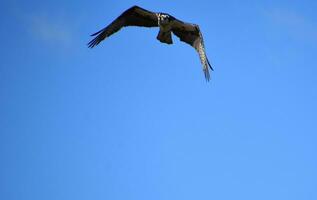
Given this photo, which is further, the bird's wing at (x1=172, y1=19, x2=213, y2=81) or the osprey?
the bird's wing at (x1=172, y1=19, x2=213, y2=81)

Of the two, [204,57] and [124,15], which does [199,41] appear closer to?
[204,57]

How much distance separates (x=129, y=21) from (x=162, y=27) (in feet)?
4.15

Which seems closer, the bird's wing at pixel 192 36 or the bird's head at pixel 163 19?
the bird's head at pixel 163 19

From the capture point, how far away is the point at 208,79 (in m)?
18.5

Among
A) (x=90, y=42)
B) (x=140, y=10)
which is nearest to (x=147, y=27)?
(x=140, y=10)

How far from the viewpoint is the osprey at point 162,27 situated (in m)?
→ 18.5

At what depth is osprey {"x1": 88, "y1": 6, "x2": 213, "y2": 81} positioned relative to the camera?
18.5 metres

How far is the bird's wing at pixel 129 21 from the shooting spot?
61.6ft

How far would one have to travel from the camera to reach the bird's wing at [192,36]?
19094 millimetres

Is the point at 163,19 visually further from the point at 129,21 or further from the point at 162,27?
the point at 129,21

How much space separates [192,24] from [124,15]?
7.27 ft

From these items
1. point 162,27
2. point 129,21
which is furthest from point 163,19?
point 129,21

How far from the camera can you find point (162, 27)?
18.5 m

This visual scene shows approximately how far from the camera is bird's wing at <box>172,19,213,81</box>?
19094 millimetres
